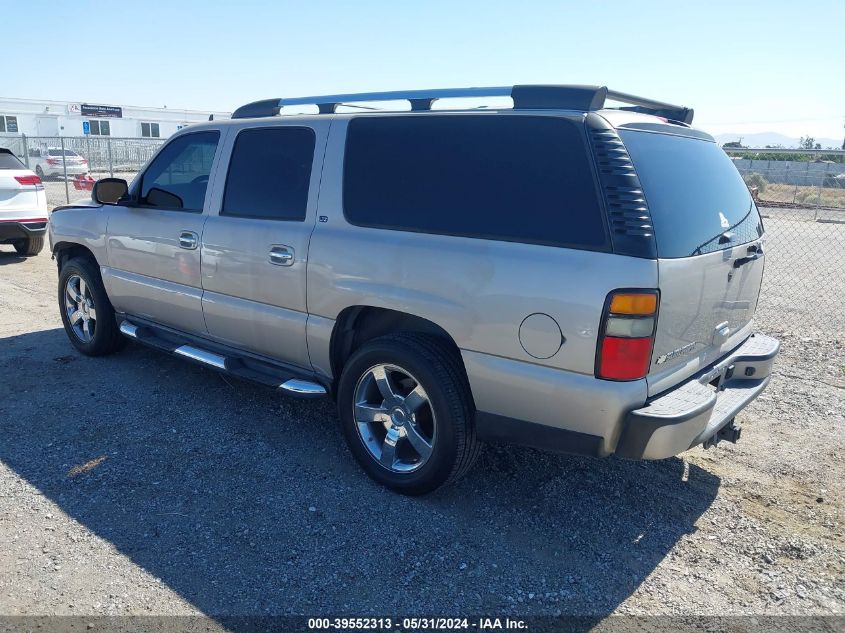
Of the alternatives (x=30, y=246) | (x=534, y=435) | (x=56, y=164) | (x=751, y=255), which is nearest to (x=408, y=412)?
(x=534, y=435)

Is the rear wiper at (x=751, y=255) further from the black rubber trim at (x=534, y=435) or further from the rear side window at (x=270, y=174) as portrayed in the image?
the rear side window at (x=270, y=174)

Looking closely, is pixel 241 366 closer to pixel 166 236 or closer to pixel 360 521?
pixel 166 236

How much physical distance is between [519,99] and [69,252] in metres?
4.62

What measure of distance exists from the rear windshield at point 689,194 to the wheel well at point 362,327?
1.32 meters

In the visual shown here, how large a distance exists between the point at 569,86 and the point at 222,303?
2.62 m

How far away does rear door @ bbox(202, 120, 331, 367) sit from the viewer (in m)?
3.95

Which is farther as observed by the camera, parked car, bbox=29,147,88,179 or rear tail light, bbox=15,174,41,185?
parked car, bbox=29,147,88,179

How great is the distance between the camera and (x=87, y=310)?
5.75 m

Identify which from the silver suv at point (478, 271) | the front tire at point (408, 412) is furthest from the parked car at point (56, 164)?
the front tire at point (408, 412)

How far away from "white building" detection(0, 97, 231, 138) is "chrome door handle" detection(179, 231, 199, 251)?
43.2m

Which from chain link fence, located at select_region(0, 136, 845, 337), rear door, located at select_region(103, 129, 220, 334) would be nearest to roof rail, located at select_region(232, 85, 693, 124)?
rear door, located at select_region(103, 129, 220, 334)

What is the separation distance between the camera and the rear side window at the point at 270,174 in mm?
4020

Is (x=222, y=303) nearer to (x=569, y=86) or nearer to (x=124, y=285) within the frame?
(x=124, y=285)

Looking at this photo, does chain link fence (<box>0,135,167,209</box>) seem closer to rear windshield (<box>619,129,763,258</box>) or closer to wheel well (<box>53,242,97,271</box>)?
wheel well (<box>53,242,97,271</box>)
